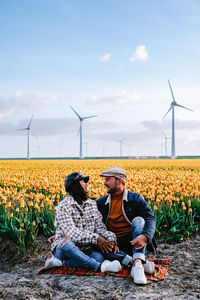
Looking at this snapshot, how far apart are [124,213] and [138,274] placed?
3.38 ft

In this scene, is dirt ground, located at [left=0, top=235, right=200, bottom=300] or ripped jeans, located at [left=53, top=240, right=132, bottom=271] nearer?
dirt ground, located at [left=0, top=235, right=200, bottom=300]

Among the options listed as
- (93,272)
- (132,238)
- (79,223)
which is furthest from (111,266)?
(79,223)

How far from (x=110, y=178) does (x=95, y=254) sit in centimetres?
112

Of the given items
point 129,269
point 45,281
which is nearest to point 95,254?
point 129,269

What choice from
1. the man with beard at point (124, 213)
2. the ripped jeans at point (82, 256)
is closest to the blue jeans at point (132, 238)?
the man with beard at point (124, 213)

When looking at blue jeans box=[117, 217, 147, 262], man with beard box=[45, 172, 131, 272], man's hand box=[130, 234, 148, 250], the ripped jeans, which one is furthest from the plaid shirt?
man's hand box=[130, 234, 148, 250]

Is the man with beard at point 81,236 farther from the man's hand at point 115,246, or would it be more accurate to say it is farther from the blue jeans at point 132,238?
the blue jeans at point 132,238

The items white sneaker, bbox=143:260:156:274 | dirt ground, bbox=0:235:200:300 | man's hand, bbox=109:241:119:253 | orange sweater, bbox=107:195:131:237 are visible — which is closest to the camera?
dirt ground, bbox=0:235:200:300

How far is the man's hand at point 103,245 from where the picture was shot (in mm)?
5039

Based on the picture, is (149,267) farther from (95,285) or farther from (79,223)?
(79,223)

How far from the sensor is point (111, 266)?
4902 mm

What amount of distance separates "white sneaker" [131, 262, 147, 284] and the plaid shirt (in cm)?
67

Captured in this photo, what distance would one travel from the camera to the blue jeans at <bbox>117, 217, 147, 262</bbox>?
16.1 feet

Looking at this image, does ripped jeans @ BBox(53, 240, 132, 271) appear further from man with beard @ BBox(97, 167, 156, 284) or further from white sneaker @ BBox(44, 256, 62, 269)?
man with beard @ BBox(97, 167, 156, 284)
